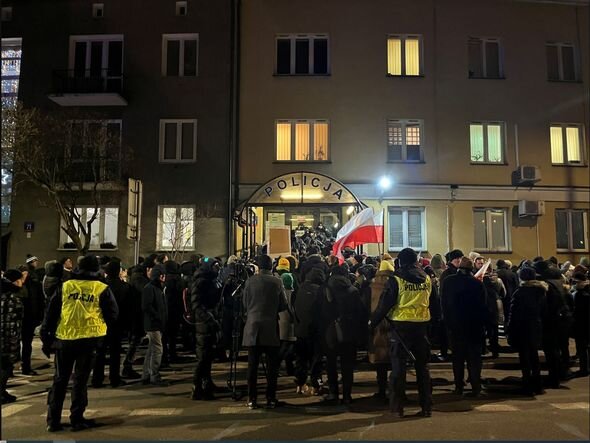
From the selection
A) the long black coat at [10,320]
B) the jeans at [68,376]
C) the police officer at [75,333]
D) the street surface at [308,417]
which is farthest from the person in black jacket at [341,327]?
the long black coat at [10,320]

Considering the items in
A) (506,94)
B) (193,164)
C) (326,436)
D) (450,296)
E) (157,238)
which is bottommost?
(326,436)

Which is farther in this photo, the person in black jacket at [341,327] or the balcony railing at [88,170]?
the balcony railing at [88,170]

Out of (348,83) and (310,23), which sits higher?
(310,23)

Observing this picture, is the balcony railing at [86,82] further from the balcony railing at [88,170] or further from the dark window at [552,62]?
the dark window at [552,62]

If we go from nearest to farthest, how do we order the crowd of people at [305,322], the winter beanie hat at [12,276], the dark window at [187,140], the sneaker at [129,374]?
the crowd of people at [305,322] < the winter beanie hat at [12,276] < the sneaker at [129,374] < the dark window at [187,140]

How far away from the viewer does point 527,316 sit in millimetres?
7555

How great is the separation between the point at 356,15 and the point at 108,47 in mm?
8901

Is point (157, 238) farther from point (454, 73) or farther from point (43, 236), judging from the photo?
point (454, 73)

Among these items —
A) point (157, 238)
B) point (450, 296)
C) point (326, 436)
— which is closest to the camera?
point (326, 436)

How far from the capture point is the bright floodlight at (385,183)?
678 inches

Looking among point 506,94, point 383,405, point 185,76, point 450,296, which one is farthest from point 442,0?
point 383,405

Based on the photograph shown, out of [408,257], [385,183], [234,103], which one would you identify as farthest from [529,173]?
[408,257]

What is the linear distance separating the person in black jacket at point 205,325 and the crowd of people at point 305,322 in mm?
14

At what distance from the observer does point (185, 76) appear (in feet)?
59.1
